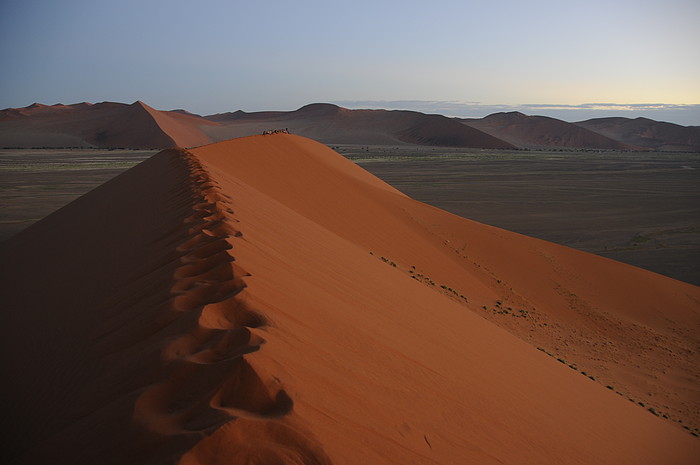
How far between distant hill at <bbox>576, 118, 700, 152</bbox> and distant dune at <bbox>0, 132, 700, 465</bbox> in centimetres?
15836

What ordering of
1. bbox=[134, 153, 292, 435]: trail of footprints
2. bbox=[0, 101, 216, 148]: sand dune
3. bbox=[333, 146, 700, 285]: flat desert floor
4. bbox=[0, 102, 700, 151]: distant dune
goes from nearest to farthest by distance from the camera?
1. bbox=[134, 153, 292, 435]: trail of footprints
2. bbox=[333, 146, 700, 285]: flat desert floor
3. bbox=[0, 101, 216, 148]: sand dune
4. bbox=[0, 102, 700, 151]: distant dune

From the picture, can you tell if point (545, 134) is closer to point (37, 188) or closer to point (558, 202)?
point (558, 202)

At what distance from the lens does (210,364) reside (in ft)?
8.74

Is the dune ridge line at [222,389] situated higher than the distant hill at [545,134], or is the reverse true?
the dune ridge line at [222,389]

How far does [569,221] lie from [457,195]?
8944mm

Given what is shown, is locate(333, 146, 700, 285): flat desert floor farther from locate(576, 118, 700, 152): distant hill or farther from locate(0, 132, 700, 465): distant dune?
locate(576, 118, 700, 152): distant hill

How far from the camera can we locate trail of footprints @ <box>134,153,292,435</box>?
2.39m

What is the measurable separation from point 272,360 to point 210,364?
11.9 inches

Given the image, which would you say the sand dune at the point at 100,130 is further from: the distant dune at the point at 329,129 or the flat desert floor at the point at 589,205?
the flat desert floor at the point at 589,205

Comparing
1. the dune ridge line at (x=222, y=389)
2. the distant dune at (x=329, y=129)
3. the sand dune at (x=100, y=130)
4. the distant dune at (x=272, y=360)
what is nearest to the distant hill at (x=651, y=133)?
the distant dune at (x=329, y=129)

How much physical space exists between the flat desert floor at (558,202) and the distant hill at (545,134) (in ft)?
317

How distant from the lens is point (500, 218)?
24812mm

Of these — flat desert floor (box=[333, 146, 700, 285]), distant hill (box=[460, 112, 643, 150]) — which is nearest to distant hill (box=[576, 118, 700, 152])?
distant hill (box=[460, 112, 643, 150])

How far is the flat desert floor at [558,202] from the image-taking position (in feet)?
63.1
